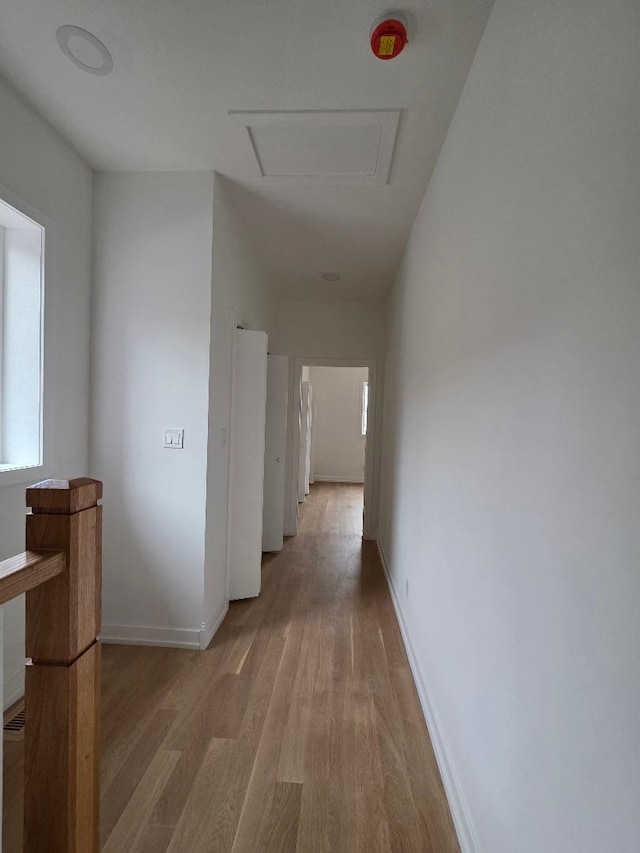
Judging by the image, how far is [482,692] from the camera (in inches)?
47.9

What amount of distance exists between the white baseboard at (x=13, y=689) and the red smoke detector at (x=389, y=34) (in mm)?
2982

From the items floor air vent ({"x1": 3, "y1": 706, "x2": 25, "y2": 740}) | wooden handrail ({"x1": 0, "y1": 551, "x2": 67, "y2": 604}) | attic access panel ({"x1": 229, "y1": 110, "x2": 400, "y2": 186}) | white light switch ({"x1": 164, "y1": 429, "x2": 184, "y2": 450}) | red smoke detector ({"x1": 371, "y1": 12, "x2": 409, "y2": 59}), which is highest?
attic access panel ({"x1": 229, "y1": 110, "x2": 400, "y2": 186})

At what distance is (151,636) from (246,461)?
124 cm

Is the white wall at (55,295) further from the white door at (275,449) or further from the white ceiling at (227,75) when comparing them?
the white door at (275,449)

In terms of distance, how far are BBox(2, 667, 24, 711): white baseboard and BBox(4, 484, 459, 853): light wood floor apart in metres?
0.28

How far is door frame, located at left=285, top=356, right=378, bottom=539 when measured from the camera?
468 centimetres

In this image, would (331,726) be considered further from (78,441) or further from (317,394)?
(317,394)

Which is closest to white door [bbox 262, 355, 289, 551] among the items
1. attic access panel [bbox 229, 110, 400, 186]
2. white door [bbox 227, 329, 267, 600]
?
white door [bbox 227, 329, 267, 600]

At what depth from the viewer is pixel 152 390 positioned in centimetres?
240

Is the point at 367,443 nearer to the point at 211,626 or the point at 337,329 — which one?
the point at 337,329

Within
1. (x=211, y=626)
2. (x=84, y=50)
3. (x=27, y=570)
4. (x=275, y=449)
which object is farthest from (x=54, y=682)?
(x=275, y=449)

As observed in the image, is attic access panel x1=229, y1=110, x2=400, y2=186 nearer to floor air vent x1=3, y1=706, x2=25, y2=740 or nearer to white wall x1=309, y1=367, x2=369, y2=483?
floor air vent x1=3, y1=706, x2=25, y2=740

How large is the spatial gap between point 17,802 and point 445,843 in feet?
4.88

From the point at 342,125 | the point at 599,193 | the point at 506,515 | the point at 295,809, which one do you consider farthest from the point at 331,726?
the point at 342,125
